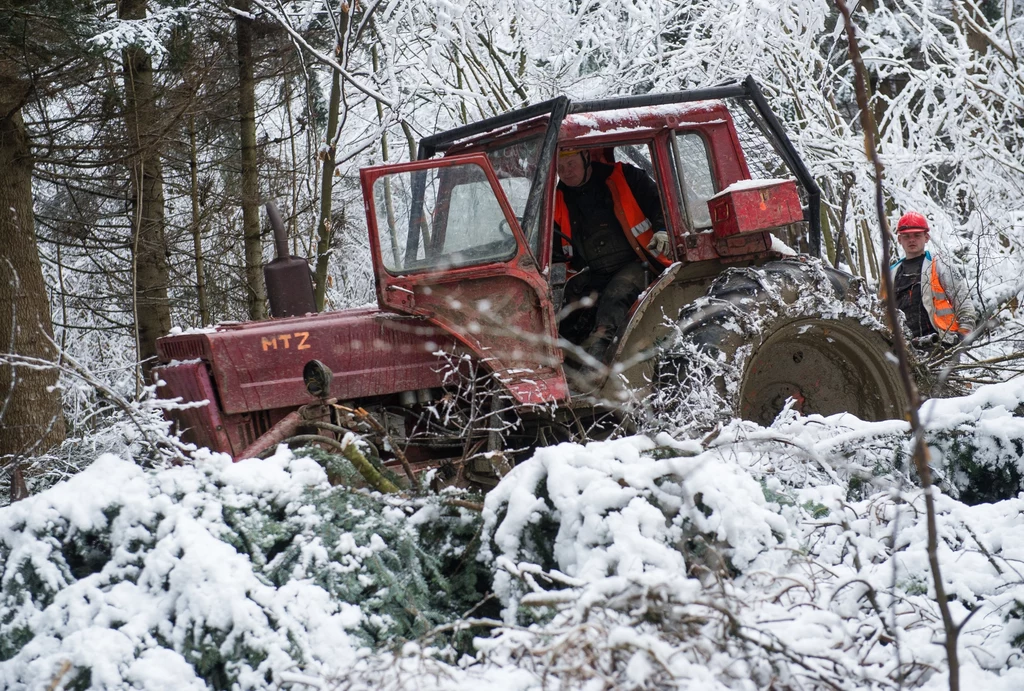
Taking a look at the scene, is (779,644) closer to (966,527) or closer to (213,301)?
(966,527)

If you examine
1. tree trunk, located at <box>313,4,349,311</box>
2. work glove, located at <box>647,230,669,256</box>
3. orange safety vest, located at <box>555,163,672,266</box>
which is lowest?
work glove, located at <box>647,230,669,256</box>

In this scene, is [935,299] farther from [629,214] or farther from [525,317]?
[525,317]

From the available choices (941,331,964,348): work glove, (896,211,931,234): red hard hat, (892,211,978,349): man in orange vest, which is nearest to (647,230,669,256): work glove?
(941,331,964,348): work glove

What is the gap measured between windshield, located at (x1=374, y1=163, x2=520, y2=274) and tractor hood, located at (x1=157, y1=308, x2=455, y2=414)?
1.06 ft

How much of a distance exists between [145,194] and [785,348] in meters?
6.85

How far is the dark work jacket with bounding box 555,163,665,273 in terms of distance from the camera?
5430 mm

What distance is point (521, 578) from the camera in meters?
2.78

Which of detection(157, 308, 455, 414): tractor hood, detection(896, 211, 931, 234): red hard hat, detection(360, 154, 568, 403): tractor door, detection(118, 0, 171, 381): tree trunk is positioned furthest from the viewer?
detection(118, 0, 171, 381): tree trunk

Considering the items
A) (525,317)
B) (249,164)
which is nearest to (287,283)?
(525,317)

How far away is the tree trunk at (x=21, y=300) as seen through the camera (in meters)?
6.78

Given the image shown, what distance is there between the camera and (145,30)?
703 cm

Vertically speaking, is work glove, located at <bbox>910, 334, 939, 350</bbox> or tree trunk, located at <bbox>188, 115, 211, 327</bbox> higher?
tree trunk, located at <bbox>188, 115, 211, 327</bbox>

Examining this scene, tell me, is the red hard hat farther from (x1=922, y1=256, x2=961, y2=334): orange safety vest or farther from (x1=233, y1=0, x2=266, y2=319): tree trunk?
(x1=233, y1=0, x2=266, y2=319): tree trunk

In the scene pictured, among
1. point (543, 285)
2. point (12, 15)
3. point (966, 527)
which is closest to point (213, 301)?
point (12, 15)
